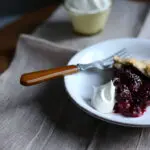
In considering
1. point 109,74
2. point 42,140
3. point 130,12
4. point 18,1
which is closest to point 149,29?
point 130,12

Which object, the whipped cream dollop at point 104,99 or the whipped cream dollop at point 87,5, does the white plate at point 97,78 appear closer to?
the whipped cream dollop at point 104,99

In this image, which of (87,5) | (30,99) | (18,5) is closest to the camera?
(30,99)

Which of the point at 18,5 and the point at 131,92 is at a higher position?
the point at 131,92

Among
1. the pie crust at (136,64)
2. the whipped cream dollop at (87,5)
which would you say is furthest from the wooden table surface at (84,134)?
the whipped cream dollop at (87,5)

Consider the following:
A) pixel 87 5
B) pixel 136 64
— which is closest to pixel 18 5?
pixel 87 5

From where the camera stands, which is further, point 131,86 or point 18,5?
point 18,5

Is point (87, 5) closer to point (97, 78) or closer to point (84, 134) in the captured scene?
point (97, 78)

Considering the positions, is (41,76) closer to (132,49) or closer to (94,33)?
(132,49)
